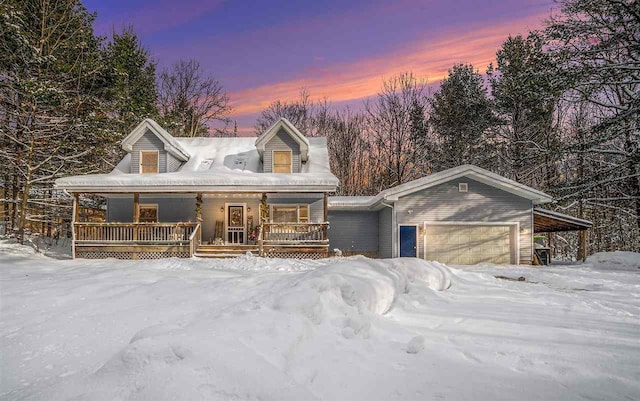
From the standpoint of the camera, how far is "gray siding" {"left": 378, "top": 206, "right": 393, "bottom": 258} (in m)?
14.8

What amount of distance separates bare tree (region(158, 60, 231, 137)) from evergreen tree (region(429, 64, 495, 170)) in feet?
56.4

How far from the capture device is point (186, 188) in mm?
13242

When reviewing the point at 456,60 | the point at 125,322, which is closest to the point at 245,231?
the point at 125,322

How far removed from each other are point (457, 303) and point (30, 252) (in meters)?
15.8

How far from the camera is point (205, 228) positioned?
51.1 ft

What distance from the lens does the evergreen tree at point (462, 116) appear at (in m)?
21.7

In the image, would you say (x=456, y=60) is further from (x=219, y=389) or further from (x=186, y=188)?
(x=219, y=389)

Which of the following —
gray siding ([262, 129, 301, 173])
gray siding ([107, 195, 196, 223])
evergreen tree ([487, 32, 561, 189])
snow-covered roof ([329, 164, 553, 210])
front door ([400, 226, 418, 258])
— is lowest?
front door ([400, 226, 418, 258])

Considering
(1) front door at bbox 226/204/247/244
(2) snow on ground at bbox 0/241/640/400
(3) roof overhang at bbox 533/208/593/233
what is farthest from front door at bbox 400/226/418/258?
(2) snow on ground at bbox 0/241/640/400

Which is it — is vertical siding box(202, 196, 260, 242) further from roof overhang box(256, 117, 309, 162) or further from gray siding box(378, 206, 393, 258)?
gray siding box(378, 206, 393, 258)

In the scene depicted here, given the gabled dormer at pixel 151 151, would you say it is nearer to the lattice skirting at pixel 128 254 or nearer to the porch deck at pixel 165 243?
the porch deck at pixel 165 243

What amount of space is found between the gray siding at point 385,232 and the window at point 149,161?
11204mm

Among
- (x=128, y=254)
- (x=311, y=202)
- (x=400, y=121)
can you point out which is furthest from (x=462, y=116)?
(x=128, y=254)

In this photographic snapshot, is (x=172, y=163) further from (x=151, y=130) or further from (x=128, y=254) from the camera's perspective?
(x=128, y=254)
